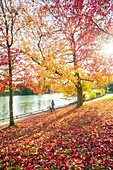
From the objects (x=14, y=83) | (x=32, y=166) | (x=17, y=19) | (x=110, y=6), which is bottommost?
(x=32, y=166)

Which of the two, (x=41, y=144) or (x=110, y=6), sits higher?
(x=110, y=6)

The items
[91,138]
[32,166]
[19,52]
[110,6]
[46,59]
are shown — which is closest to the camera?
[32,166]

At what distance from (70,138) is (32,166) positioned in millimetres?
2799

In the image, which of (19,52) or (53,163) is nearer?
(53,163)

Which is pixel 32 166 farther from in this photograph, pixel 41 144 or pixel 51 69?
pixel 51 69

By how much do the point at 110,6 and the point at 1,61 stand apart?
920 centimetres

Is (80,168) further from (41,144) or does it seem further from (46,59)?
(46,59)

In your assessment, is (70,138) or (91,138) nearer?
(91,138)

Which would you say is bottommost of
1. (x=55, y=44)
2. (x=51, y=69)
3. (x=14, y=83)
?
(x=14, y=83)

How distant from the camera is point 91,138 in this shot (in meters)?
7.11

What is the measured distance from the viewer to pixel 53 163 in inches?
207

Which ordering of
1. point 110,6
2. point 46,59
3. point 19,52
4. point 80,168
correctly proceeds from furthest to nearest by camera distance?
point 46,59 < point 19,52 < point 110,6 < point 80,168

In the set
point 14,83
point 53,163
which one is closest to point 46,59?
point 14,83

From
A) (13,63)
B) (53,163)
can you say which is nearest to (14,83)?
(13,63)
